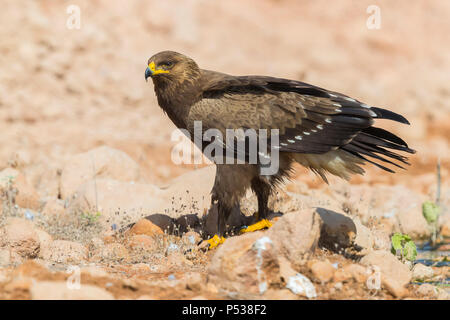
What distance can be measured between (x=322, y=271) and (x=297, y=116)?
2.06 metres

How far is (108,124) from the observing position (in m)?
13.0

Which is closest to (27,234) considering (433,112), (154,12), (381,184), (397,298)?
(397,298)

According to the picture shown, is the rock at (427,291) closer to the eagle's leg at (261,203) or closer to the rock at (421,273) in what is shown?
the rock at (421,273)

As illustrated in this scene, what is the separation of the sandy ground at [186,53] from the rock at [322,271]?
4592 millimetres

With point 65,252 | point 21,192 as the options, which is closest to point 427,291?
point 65,252

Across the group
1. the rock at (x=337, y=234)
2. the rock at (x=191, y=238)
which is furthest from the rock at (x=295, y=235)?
the rock at (x=191, y=238)

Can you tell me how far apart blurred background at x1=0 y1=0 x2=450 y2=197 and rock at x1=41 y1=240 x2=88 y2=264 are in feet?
15.1

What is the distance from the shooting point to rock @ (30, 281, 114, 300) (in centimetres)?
419

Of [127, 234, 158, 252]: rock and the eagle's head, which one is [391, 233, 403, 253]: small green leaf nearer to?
[127, 234, 158, 252]: rock

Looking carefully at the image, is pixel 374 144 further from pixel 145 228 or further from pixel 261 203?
pixel 145 228

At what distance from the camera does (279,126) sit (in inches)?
259

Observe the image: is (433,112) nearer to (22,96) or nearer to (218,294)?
(22,96)

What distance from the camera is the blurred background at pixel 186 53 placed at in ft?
41.2

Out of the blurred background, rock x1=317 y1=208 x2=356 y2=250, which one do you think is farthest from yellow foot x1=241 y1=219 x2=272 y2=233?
the blurred background
